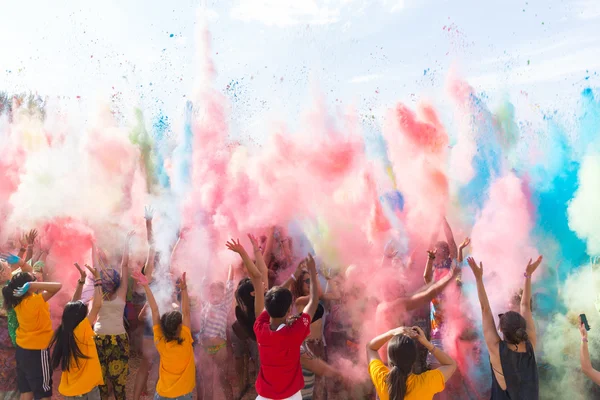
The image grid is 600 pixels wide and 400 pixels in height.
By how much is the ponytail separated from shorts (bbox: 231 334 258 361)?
7.63 ft

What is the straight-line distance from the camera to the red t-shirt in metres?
3.18

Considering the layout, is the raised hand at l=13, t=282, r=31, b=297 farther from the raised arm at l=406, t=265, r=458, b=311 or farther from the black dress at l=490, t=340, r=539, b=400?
the black dress at l=490, t=340, r=539, b=400

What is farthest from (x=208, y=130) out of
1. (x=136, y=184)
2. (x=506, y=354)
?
(x=506, y=354)

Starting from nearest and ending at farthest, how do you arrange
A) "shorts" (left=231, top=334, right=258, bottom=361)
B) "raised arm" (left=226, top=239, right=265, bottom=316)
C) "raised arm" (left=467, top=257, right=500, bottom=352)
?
"raised arm" (left=467, top=257, right=500, bottom=352) < "raised arm" (left=226, top=239, right=265, bottom=316) < "shorts" (left=231, top=334, right=258, bottom=361)

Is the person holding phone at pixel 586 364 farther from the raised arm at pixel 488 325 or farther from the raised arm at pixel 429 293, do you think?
the raised arm at pixel 429 293

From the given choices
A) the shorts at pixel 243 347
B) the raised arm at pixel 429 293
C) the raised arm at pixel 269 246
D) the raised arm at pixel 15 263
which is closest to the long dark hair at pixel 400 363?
the raised arm at pixel 429 293

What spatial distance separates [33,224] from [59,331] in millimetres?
3870

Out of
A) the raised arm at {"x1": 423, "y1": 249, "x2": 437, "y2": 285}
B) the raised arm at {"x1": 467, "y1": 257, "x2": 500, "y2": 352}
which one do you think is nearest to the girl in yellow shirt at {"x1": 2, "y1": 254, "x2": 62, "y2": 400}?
the raised arm at {"x1": 423, "y1": 249, "x2": 437, "y2": 285}

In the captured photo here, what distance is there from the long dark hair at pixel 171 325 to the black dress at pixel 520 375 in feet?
7.33

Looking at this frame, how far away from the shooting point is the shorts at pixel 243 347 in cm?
478

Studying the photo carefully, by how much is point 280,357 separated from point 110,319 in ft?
6.90

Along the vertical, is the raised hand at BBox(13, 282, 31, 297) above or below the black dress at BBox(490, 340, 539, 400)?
above

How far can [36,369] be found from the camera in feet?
13.8

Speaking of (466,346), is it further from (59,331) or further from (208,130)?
(208,130)
